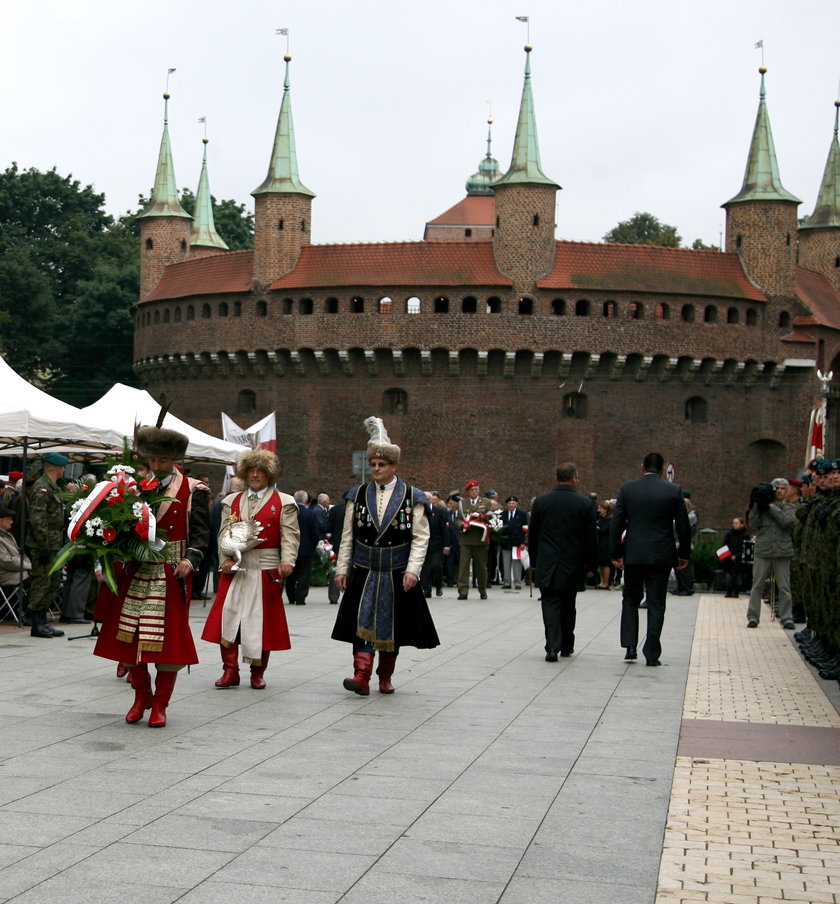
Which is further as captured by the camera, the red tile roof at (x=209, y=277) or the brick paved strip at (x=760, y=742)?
the red tile roof at (x=209, y=277)

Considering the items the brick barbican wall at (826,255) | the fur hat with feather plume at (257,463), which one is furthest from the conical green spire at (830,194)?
the fur hat with feather plume at (257,463)

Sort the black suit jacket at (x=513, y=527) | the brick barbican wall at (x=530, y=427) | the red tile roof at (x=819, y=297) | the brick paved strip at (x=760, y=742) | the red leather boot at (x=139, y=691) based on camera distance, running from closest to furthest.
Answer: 1. the brick paved strip at (x=760, y=742)
2. the red leather boot at (x=139, y=691)
3. the black suit jacket at (x=513, y=527)
4. the brick barbican wall at (x=530, y=427)
5. the red tile roof at (x=819, y=297)

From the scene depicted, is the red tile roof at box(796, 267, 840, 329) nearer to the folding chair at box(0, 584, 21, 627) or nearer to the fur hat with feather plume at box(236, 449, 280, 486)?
the folding chair at box(0, 584, 21, 627)

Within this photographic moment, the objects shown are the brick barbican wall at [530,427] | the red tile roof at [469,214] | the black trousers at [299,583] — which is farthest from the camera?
the red tile roof at [469,214]

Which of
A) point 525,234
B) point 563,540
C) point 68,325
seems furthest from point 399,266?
point 563,540

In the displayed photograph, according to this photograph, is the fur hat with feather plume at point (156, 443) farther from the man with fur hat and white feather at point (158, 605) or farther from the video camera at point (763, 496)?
the video camera at point (763, 496)

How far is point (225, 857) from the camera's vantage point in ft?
16.9

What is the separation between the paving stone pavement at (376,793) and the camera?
16.2 ft

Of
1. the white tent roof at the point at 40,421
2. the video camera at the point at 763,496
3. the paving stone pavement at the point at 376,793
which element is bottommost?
the paving stone pavement at the point at 376,793

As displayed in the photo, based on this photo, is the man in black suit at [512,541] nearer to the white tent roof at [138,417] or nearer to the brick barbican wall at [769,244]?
the white tent roof at [138,417]

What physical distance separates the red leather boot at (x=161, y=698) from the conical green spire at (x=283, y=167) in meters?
42.4

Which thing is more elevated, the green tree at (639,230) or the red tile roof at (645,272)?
the green tree at (639,230)

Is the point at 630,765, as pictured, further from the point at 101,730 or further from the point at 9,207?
the point at 9,207

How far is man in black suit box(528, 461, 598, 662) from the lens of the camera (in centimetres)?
1202
